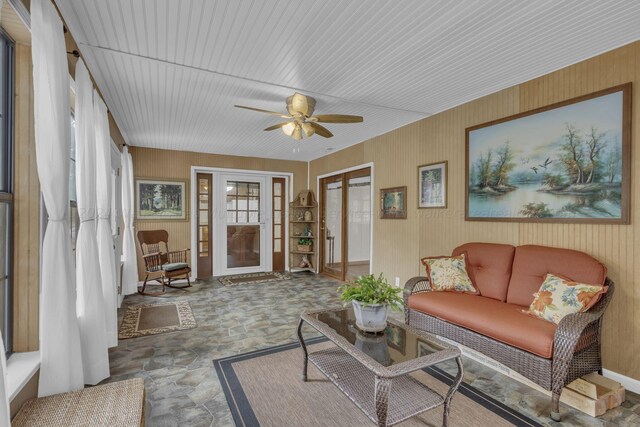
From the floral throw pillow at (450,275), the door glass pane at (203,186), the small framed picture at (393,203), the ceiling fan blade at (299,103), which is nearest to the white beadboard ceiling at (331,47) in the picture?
the ceiling fan blade at (299,103)

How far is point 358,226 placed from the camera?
583cm

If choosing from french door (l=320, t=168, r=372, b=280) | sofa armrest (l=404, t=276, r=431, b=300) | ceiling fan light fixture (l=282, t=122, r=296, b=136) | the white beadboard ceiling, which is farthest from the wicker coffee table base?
french door (l=320, t=168, r=372, b=280)

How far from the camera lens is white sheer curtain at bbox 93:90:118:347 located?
112 inches

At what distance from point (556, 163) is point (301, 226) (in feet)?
16.2

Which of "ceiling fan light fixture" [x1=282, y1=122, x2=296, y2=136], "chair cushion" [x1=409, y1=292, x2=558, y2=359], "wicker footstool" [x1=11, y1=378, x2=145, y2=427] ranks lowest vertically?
"wicker footstool" [x1=11, y1=378, x2=145, y2=427]

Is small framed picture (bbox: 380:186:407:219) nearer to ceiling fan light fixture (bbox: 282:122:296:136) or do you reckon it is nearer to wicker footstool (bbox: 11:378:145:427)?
ceiling fan light fixture (bbox: 282:122:296:136)

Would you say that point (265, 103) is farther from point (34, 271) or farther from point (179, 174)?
point (179, 174)

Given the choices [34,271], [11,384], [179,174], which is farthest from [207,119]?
[11,384]

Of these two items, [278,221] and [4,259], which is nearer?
[4,259]

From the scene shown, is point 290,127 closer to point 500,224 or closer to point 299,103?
point 299,103

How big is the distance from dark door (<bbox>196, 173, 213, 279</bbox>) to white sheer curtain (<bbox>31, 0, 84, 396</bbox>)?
443cm

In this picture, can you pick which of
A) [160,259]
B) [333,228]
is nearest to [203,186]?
[160,259]

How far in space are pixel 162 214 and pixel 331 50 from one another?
15.6 feet

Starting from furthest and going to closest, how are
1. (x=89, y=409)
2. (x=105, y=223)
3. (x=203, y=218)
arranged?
1. (x=203, y=218)
2. (x=105, y=223)
3. (x=89, y=409)
